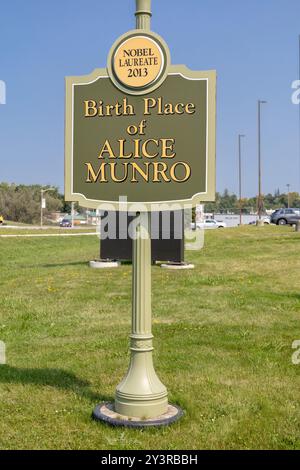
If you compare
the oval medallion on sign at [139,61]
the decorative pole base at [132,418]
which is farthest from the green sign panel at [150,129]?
the decorative pole base at [132,418]

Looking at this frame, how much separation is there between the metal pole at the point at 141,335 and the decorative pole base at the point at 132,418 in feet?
0.19

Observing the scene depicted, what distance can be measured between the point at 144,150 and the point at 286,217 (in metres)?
48.4

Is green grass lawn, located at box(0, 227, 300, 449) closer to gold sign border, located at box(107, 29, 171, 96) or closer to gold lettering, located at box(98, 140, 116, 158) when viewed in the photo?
gold lettering, located at box(98, 140, 116, 158)

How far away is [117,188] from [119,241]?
43.9 feet

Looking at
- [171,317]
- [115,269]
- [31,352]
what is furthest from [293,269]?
[31,352]

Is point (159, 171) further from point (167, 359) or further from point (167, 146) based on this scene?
point (167, 359)

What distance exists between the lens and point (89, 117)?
571 centimetres

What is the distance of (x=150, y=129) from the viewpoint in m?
5.53

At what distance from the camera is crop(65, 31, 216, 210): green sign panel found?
5465mm

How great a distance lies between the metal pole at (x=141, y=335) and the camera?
5504 millimetres

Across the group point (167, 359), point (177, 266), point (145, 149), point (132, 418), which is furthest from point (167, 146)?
point (177, 266)

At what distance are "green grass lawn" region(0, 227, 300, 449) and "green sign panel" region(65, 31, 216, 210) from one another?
207 centimetres

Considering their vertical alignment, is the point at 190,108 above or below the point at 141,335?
above

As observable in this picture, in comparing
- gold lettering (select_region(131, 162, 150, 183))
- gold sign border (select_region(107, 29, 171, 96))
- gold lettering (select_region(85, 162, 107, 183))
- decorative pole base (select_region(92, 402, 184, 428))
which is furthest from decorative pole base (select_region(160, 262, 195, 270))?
gold sign border (select_region(107, 29, 171, 96))
